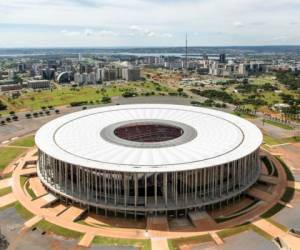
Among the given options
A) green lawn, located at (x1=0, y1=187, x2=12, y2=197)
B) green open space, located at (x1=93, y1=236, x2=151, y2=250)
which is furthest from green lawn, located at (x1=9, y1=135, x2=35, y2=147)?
green open space, located at (x1=93, y1=236, x2=151, y2=250)

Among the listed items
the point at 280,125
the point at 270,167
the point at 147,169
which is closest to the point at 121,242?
the point at 147,169

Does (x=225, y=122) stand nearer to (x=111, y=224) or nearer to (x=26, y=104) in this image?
(x=111, y=224)

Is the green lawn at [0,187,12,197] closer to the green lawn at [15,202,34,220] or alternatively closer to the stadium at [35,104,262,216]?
the green lawn at [15,202,34,220]

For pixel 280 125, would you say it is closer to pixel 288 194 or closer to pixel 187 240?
pixel 288 194

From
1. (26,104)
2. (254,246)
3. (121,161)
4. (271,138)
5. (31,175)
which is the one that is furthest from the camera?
(26,104)

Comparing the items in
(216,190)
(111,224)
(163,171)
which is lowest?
(111,224)

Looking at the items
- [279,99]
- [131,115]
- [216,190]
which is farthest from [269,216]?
[279,99]
